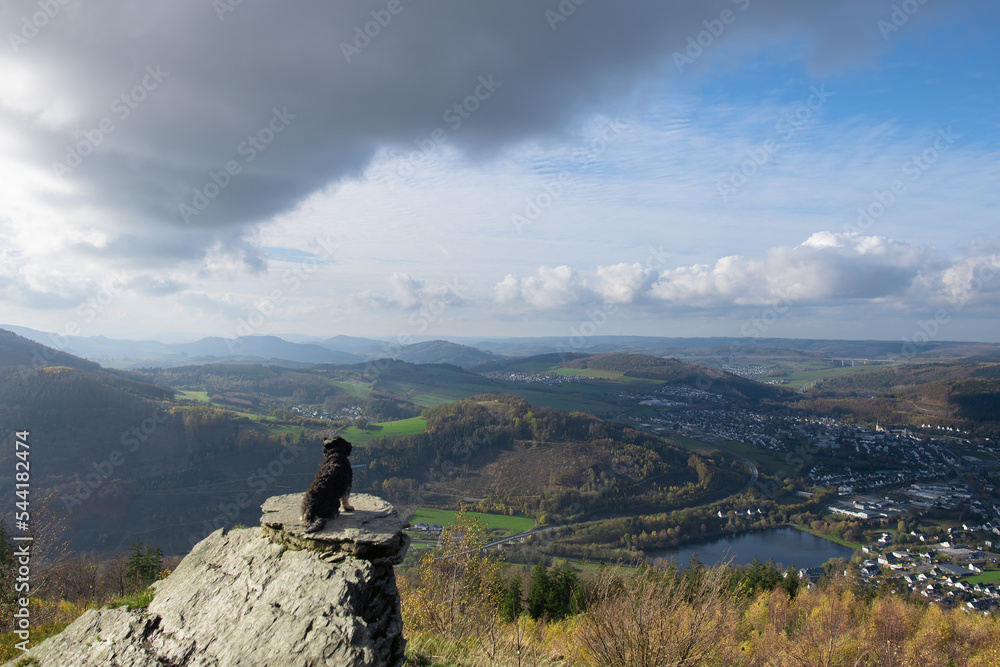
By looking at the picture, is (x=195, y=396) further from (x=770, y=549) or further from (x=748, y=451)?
(x=748, y=451)

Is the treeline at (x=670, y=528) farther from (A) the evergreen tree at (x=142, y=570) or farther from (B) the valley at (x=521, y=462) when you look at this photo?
(A) the evergreen tree at (x=142, y=570)

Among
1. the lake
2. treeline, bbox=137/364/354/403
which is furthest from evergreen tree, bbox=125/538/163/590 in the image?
treeline, bbox=137/364/354/403

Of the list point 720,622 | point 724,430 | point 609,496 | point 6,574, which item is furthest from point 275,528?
point 724,430

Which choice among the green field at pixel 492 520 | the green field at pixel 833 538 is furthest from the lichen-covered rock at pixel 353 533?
the green field at pixel 833 538

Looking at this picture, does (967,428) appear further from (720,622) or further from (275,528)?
(275,528)

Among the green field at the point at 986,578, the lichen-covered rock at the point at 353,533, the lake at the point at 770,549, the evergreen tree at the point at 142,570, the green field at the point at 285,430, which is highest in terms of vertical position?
the lichen-covered rock at the point at 353,533
